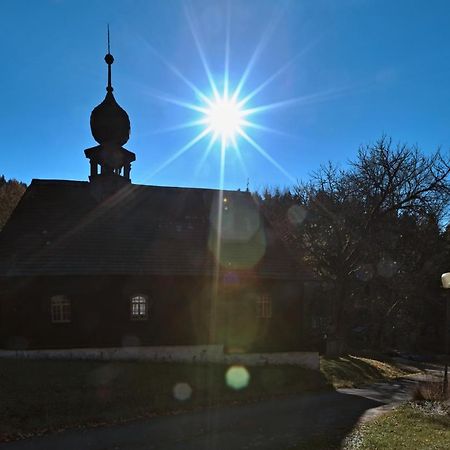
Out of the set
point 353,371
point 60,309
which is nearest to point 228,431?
point 60,309

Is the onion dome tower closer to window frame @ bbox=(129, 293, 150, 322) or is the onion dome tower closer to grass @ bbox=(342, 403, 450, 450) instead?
window frame @ bbox=(129, 293, 150, 322)

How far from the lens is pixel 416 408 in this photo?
13.2 meters

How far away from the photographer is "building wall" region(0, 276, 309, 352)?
17641 mm

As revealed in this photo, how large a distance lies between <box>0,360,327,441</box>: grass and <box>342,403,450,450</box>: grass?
4.47 m

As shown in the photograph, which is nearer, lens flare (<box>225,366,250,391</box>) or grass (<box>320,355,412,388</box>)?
lens flare (<box>225,366,250,391</box>)

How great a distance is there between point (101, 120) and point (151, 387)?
11.9m

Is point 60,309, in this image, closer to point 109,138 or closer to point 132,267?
point 132,267

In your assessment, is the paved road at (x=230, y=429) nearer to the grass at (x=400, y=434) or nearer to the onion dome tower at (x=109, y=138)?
the grass at (x=400, y=434)

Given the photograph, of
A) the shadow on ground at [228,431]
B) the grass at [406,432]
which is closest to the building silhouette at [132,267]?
the shadow on ground at [228,431]

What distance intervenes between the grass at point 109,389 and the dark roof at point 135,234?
3.61 m

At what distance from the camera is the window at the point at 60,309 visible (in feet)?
58.6

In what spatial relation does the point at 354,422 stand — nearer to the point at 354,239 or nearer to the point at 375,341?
the point at 354,239

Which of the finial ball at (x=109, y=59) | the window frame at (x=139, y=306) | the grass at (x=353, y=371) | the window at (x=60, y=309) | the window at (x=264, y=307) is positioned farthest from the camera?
the finial ball at (x=109, y=59)

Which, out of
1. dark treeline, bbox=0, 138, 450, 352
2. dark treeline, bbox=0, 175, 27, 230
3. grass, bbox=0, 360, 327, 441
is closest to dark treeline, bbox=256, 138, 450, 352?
dark treeline, bbox=0, 138, 450, 352
